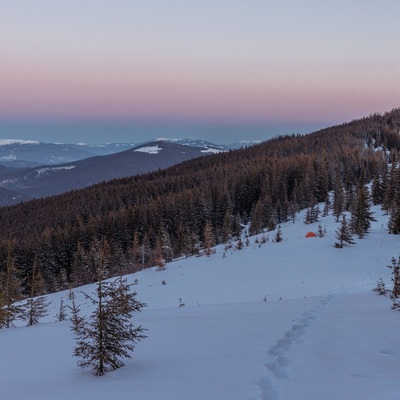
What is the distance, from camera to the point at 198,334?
848 centimetres

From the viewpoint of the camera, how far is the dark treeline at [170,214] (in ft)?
165

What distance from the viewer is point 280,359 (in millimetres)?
6086

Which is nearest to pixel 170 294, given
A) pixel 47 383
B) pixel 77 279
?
pixel 47 383

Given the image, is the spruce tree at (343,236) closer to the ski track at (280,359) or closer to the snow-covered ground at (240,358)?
the snow-covered ground at (240,358)

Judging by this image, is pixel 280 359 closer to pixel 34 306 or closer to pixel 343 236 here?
pixel 34 306

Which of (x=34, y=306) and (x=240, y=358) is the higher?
(x=240, y=358)

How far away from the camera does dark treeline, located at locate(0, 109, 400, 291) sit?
50281 mm

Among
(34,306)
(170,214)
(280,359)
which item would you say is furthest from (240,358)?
(170,214)

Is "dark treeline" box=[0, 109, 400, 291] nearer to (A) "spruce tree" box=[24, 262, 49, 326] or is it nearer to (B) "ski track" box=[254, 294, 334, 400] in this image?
(A) "spruce tree" box=[24, 262, 49, 326]

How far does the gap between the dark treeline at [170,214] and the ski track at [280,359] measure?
996 inches

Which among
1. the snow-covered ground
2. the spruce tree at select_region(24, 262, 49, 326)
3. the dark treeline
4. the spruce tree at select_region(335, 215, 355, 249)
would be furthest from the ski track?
the dark treeline

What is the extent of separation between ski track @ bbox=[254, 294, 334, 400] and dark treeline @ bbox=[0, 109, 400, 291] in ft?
83.0

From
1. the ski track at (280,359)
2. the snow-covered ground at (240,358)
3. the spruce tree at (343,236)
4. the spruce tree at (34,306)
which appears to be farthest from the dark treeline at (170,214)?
the ski track at (280,359)

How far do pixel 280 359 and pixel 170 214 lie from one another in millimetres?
61837
